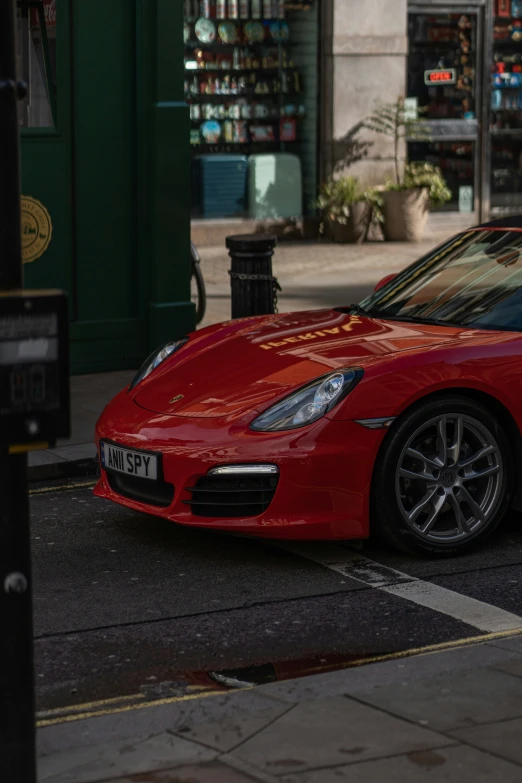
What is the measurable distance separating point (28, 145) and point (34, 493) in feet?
12.0

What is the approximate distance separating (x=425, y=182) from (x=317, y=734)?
48.6ft

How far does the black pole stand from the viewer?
3.38 m

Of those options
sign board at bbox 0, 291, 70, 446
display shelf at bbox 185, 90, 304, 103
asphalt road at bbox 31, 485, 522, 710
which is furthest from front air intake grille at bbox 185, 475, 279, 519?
display shelf at bbox 185, 90, 304, 103

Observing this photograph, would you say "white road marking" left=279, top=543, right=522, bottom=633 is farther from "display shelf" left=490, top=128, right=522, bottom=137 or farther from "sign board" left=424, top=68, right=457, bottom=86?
"display shelf" left=490, top=128, right=522, bottom=137

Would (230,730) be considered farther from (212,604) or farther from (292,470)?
(292,470)

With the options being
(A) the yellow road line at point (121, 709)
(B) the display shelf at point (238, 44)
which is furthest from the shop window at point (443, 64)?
(A) the yellow road line at point (121, 709)

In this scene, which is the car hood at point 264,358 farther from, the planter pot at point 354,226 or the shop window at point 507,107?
the shop window at point 507,107

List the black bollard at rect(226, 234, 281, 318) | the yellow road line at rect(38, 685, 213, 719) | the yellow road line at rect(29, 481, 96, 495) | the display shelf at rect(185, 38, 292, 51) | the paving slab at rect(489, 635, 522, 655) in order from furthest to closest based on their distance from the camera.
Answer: the display shelf at rect(185, 38, 292, 51) < the black bollard at rect(226, 234, 281, 318) < the yellow road line at rect(29, 481, 96, 495) < the paving slab at rect(489, 635, 522, 655) < the yellow road line at rect(38, 685, 213, 719)

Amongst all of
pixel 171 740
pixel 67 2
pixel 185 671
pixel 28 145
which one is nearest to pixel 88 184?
pixel 28 145

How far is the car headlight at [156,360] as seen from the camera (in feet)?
23.0

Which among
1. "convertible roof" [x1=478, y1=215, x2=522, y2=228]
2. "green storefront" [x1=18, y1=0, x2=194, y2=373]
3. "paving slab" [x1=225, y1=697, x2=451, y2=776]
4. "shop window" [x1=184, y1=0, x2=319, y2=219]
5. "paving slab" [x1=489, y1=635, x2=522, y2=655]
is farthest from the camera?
"shop window" [x1=184, y1=0, x2=319, y2=219]

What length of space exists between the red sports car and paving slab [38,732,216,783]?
1990mm

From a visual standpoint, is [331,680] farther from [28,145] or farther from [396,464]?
[28,145]

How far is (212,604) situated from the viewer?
18.5ft
